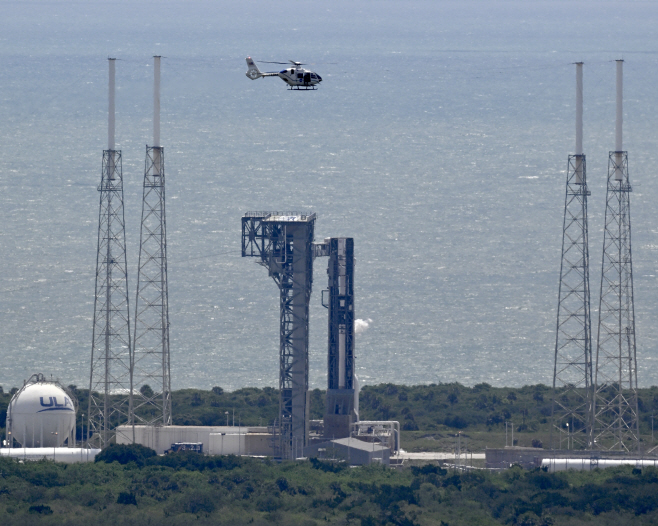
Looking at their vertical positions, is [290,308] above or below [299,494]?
above

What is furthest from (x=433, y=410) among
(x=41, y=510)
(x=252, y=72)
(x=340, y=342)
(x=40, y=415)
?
(x=41, y=510)

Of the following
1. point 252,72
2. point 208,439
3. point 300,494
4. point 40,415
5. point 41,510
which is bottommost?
point 41,510

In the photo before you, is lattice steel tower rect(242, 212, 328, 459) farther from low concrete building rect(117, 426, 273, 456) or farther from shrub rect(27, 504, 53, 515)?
shrub rect(27, 504, 53, 515)

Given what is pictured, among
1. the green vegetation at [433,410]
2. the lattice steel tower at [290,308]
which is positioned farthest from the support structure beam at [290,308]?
the green vegetation at [433,410]

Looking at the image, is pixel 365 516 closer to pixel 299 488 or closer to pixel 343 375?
pixel 299 488

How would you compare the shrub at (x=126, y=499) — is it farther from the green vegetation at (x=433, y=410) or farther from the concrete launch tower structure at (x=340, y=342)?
the green vegetation at (x=433, y=410)

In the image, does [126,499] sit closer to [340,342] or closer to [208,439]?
[208,439]
